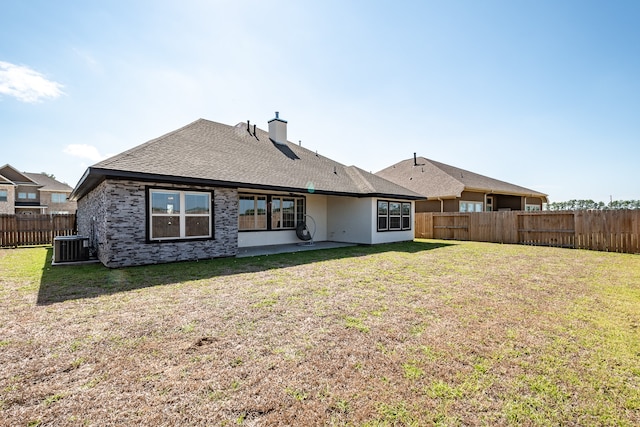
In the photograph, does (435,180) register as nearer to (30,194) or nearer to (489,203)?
(489,203)

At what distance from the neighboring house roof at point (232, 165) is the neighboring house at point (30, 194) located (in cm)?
2643

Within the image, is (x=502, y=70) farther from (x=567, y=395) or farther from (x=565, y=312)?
(x=567, y=395)

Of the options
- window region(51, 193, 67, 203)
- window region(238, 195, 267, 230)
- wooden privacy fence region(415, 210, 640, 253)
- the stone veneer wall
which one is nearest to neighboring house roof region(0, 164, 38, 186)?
window region(51, 193, 67, 203)

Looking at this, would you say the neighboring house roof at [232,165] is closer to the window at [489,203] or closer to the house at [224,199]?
the house at [224,199]

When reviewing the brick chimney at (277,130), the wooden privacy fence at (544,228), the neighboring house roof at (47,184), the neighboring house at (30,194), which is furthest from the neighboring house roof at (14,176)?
the wooden privacy fence at (544,228)

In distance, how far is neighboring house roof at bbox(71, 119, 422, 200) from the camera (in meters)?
7.82

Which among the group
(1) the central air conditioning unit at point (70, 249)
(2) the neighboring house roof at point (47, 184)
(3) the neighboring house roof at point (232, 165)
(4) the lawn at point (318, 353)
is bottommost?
(4) the lawn at point (318, 353)

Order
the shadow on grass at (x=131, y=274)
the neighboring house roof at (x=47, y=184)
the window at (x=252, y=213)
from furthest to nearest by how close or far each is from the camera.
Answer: the neighboring house roof at (x=47, y=184), the window at (x=252, y=213), the shadow on grass at (x=131, y=274)

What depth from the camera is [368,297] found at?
4.96 meters

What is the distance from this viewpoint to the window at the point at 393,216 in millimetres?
13789

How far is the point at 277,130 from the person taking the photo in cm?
1516

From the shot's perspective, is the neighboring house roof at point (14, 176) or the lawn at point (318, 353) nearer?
the lawn at point (318, 353)

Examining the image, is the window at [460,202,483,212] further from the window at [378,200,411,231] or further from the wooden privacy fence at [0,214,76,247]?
the wooden privacy fence at [0,214,76,247]

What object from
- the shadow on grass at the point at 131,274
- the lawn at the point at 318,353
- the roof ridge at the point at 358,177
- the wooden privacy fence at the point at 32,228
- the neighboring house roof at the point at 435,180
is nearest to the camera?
the lawn at the point at 318,353
